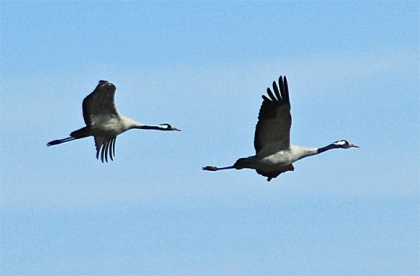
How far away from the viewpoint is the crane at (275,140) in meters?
31.3

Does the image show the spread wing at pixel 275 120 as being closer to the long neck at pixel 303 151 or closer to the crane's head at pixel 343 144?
the long neck at pixel 303 151

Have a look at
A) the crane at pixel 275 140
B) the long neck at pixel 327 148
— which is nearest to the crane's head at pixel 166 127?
the crane at pixel 275 140

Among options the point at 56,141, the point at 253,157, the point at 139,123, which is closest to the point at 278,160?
the point at 253,157

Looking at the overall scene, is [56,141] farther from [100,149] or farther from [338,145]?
[338,145]

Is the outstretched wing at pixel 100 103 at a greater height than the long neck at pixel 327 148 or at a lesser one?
greater

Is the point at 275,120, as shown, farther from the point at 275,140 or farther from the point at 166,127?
the point at 166,127

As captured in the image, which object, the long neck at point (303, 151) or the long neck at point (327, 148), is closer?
the long neck at point (303, 151)

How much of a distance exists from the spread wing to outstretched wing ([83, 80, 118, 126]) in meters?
3.48

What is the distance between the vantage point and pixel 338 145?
34000 millimetres

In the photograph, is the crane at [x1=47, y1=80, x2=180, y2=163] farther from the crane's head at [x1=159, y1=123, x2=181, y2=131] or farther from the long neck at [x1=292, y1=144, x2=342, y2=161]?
the long neck at [x1=292, y1=144, x2=342, y2=161]

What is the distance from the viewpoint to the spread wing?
31.3 m

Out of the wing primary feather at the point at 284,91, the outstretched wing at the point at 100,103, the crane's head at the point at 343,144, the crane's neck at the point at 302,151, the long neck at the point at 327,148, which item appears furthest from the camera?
the crane's head at the point at 343,144

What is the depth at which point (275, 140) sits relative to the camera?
3212 cm

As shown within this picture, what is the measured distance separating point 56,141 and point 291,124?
6.70m
